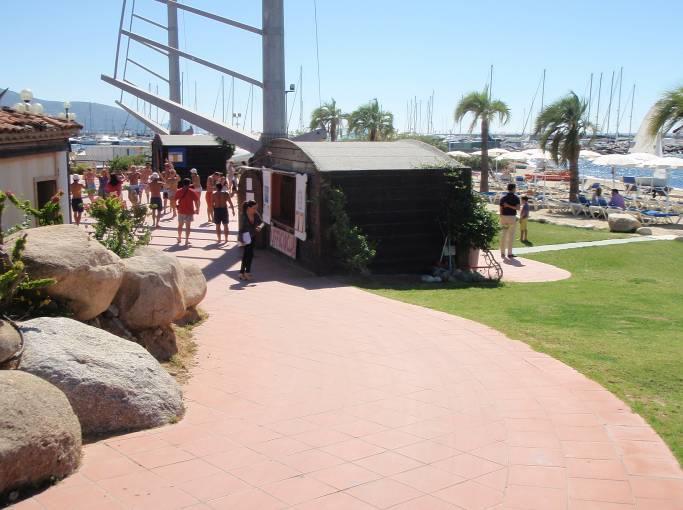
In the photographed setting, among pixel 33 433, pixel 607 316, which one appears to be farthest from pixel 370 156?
pixel 33 433

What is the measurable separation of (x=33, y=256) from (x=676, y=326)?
8.21m

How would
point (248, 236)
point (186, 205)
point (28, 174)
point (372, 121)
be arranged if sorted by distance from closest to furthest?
1. point (28, 174)
2. point (248, 236)
3. point (186, 205)
4. point (372, 121)

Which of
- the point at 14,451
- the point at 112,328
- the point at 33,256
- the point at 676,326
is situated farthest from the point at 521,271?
the point at 14,451

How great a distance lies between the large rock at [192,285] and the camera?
935 centimetres

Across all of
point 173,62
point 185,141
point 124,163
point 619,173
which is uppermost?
point 173,62

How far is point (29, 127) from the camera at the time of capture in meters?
10.8

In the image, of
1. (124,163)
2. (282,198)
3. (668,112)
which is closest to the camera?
(282,198)

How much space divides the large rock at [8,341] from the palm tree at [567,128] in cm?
2883

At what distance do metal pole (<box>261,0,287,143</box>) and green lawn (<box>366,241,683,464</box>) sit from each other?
7.84 metres

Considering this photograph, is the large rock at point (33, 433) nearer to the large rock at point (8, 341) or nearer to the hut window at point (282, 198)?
the large rock at point (8, 341)

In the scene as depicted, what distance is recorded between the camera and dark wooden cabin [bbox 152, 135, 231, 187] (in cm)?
3262

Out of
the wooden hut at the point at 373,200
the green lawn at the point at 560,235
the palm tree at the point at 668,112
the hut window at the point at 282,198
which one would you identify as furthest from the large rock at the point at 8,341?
the palm tree at the point at 668,112

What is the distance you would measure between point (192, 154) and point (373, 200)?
2018 cm

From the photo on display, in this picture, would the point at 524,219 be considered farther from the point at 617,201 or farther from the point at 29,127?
the point at 29,127
